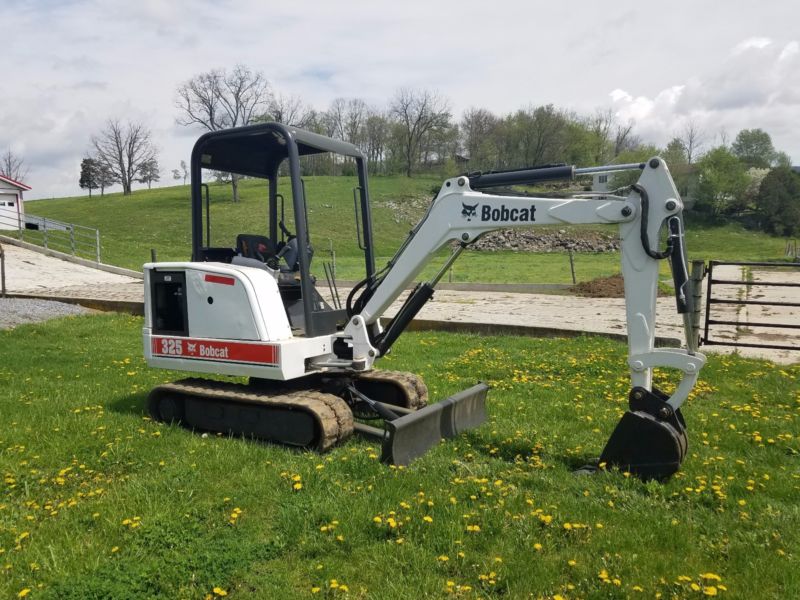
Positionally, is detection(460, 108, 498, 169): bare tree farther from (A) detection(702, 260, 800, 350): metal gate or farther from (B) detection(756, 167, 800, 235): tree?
(A) detection(702, 260, 800, 350): metal gate

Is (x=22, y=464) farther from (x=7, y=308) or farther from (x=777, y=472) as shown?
(x=7, y=308)

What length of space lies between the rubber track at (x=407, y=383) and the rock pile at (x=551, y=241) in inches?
1628

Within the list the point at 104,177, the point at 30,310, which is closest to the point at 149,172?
the point at 104,177

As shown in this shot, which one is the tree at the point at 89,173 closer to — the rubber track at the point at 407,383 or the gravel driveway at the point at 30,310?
the gravel driveway at the point at 30,310

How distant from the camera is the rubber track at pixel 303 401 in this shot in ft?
18.3

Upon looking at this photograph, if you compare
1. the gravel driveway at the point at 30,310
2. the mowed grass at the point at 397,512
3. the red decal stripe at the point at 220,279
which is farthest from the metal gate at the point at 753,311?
the gravel driveway at the point at 30,310

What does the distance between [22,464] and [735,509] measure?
5599 mm

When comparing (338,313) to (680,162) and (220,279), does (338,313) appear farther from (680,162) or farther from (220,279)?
(680,162)

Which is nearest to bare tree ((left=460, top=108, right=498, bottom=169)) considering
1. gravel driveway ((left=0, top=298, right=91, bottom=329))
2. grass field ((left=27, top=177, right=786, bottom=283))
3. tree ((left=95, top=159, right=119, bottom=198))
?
grass field ((left=27, top=177, right=786, bottom=283))

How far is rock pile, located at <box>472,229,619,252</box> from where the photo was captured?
157 feet

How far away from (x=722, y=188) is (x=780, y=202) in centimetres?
735

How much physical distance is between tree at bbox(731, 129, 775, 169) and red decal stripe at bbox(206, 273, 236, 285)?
97.1m

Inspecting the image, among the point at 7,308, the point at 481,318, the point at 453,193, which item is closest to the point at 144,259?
the point at 7,308

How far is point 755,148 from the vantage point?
293 feet
